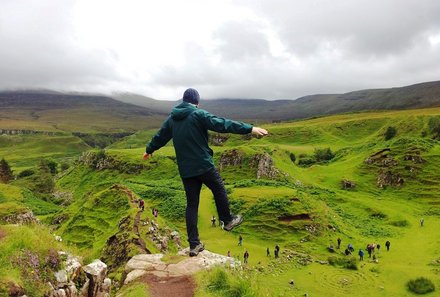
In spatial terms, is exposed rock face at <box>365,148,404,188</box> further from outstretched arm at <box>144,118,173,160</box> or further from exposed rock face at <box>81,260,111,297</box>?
exposed rock face at <box>81,260,111,297</box>

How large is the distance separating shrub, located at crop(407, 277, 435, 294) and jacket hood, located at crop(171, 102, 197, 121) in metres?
35.0

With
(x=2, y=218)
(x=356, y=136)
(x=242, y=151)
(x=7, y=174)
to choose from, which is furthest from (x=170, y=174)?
(x=356, y=136)

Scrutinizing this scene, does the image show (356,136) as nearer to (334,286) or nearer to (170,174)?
(170,174)

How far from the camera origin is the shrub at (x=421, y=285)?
36.5 metres

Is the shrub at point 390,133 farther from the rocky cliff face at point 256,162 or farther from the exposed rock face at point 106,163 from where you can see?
the exposed rock face at point 106,163

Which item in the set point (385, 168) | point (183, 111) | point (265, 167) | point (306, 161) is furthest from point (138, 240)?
point (306, 161)

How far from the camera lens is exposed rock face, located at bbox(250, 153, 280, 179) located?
249ft

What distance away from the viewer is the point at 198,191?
38.2 ft

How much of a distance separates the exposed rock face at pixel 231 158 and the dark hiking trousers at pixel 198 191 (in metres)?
71.0

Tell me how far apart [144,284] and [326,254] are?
40.1 m

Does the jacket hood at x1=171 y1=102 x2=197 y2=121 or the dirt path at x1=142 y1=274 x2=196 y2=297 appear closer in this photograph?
the dirt path at x1=142 y1=274 x2=196 y2=297

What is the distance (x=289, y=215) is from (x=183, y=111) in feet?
140

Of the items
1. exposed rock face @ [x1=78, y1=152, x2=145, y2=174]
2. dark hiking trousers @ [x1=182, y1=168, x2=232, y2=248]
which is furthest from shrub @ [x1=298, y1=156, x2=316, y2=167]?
dark hiking trousers @ [x1=182, y1=168, x2=232, y2=248]

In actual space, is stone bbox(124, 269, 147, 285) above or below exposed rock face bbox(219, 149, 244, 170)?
above
